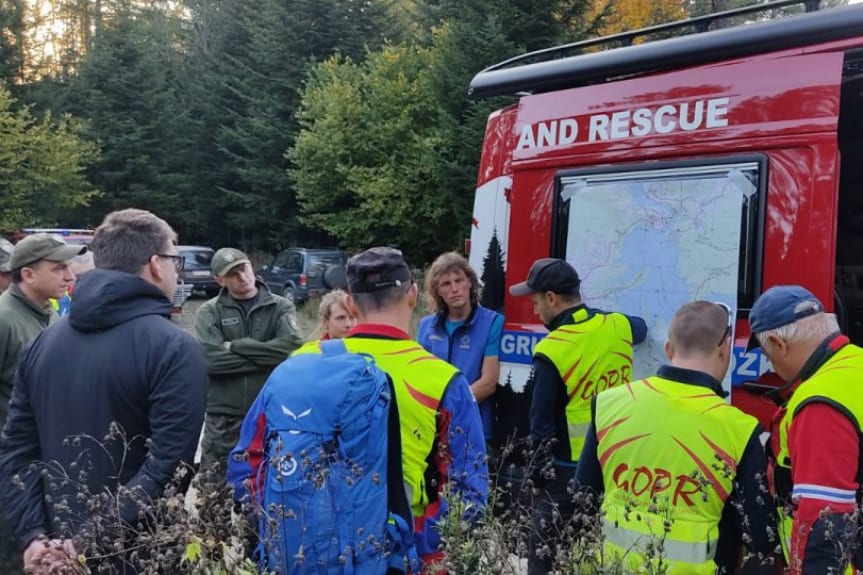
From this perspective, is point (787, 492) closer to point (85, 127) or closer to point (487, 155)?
point (487, 155)

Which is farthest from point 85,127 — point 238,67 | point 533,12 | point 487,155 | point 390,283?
point 390,283

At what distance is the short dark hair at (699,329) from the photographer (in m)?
2.59

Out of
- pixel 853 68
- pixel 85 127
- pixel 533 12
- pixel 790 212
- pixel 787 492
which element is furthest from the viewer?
pixel 85 127

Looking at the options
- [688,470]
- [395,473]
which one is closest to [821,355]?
[688,470]

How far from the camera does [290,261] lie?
23.9 m

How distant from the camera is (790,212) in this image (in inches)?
137

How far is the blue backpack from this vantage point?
2115mm

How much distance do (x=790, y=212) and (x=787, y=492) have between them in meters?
1.51

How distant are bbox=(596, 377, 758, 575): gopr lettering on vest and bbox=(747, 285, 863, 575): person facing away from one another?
0.58 ft

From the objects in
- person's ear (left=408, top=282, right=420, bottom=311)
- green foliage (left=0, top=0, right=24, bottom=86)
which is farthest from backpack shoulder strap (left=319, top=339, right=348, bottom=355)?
green foliage (left=0, top=0, right=24, bottom=86)

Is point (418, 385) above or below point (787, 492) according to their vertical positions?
A: above

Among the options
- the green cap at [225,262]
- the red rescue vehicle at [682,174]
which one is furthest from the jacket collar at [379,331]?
the green cap at [225,262]

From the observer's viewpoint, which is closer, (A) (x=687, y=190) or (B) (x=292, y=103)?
(A) (x=687, y=190)

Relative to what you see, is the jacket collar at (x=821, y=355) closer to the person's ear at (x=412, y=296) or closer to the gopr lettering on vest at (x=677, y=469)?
the gopr lettering on vest at (x=677, y=469)
